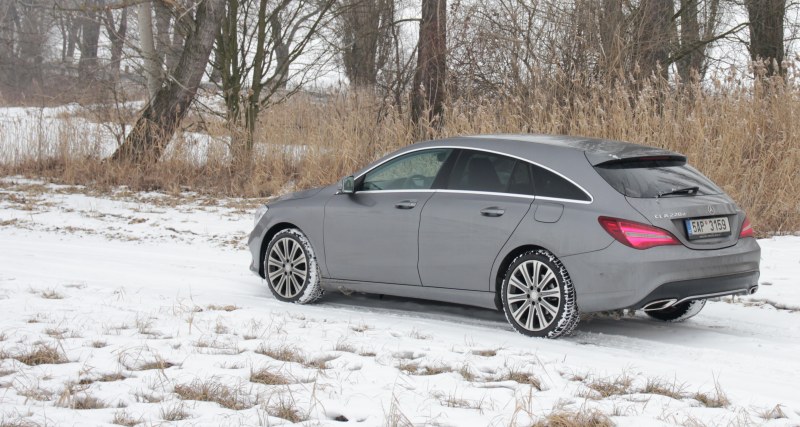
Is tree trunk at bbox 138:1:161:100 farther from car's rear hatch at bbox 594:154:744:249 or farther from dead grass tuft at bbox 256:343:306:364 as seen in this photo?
dead grass tuft at bbox 256:343:306:364

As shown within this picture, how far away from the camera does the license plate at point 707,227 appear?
6809mm

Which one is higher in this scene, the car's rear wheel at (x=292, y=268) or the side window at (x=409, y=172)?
the side window at (x=409, y=172)

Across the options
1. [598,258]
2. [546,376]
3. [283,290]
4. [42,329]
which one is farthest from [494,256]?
[42,329]

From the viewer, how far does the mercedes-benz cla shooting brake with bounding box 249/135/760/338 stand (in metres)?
6.74

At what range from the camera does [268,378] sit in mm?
5543

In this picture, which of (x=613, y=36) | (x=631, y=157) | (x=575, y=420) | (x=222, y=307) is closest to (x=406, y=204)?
(x=222, y=307)

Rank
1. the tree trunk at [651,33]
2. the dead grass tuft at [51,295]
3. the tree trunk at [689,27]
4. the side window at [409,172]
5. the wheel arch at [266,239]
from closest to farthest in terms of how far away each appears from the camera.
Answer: the side window at [409,172] < the dead grass tuft at [51,295] < the wheel arch at [266,239] < the tree trunk at [651,33] < the tree trunk at [689,27]

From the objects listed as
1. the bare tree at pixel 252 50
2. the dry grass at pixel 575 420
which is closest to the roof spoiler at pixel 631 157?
the dry grass at pixel 575 420

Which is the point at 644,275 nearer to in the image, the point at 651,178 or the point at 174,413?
the point at 651,178

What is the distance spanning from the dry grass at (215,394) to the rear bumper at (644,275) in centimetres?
267

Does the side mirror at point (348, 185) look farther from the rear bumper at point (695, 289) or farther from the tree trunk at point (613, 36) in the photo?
the tree trunk at point (613, 36)

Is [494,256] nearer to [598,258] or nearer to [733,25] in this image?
[598,258]

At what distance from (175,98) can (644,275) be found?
13.5 m

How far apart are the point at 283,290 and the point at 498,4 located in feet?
30.7
